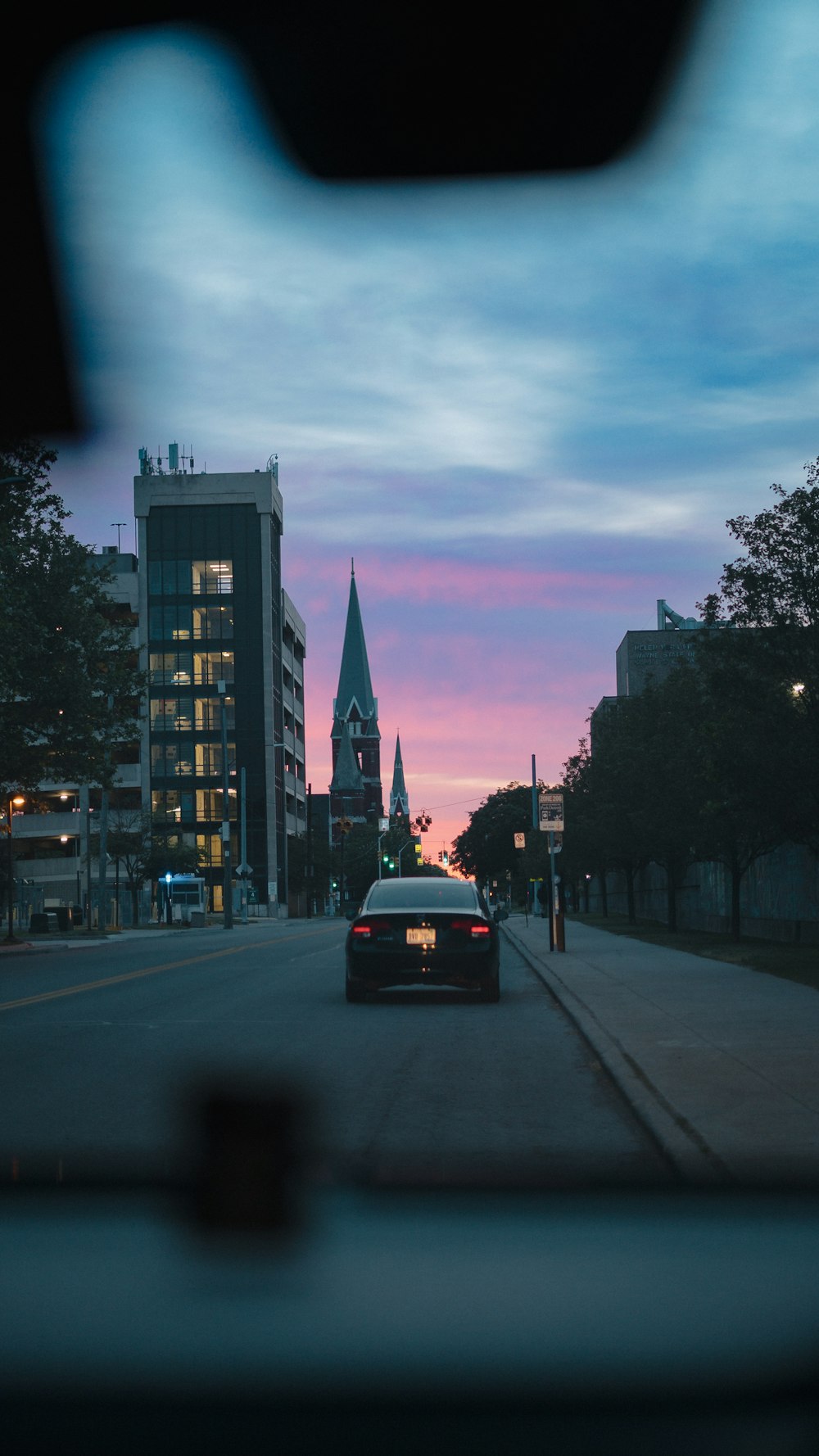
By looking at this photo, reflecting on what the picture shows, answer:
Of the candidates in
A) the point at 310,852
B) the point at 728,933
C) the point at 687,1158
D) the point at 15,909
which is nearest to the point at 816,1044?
the point at 687,1158

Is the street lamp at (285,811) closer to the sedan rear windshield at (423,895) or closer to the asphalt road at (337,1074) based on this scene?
the asphalt road at (337,1074)

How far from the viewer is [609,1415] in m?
4.67

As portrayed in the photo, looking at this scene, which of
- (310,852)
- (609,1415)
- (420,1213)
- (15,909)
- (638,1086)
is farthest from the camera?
(310,852)

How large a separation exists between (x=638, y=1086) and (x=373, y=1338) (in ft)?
19.0

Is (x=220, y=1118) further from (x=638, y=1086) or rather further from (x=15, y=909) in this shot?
(x=15, y=909)

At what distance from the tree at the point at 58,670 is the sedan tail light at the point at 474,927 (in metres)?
22.7

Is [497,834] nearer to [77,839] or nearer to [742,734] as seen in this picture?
[77,839]

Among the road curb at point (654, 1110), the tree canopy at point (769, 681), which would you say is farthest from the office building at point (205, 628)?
the road curb at point (654, 1110)

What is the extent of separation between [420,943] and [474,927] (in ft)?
2.33

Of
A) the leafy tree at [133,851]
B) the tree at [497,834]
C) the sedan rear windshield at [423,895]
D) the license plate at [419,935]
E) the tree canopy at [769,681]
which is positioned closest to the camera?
the license plate at [419,935]

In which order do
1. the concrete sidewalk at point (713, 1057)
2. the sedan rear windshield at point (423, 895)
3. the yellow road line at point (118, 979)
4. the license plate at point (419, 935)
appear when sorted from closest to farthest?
the concrete sidewalk at point (713, 1057)
the license plate at point (419, 935)
the sedan rear windshield at point (423, 895)
the yellow road line at point (118, 979)

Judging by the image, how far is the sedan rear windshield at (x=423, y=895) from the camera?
1889 cm

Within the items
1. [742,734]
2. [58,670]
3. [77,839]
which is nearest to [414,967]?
[742,734]

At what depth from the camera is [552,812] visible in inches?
1211
